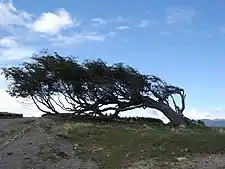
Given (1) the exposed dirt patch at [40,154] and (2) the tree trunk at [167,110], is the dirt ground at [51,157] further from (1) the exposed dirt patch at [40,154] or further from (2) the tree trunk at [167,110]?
(2) the tree trunk at [167,110]

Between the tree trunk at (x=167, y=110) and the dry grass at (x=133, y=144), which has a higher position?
the tree trunk at (x=167, y=110)

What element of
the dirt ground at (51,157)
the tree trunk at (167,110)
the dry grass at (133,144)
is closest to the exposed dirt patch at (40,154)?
the dirt ground at (51,157)

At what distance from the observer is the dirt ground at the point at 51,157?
1324cm

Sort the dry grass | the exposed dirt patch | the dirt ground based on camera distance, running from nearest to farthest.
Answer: the dirt ground, the exposed dirt patch, the dry grass

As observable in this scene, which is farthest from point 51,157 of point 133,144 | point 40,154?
point 133,144

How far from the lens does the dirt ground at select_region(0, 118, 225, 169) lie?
43.4ft

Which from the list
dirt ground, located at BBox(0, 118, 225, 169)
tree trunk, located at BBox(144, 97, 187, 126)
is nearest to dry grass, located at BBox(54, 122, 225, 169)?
dirt ground, located at BBox(0, 118, 225, 169)

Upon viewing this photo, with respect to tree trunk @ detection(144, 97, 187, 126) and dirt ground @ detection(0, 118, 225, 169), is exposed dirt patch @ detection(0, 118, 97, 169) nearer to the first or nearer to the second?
dirt ground @ detection(0, 118, 225, 169)

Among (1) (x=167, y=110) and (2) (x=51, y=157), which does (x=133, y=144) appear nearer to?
(2) (x=51, y=157)

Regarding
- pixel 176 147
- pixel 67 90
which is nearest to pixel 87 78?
pixel 67 90

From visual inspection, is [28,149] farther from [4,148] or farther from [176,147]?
[176,147]

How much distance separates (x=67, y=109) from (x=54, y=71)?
7.67 feet

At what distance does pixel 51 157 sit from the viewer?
47.1 feet

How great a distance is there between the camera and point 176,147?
15.5 metres
